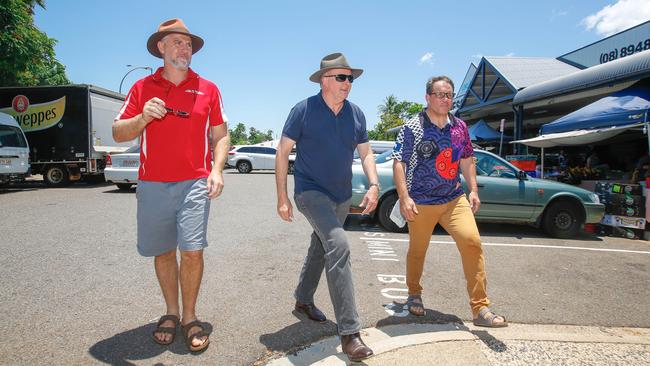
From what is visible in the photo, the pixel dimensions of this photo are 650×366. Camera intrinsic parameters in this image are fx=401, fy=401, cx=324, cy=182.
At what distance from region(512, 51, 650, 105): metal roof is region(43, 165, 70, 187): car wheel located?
16020 mm

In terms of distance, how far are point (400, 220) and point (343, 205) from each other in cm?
70

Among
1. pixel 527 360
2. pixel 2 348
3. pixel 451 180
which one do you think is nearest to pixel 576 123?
pixel 451 180

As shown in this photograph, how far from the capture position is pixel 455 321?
123 inches

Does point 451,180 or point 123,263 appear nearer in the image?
point 451,180

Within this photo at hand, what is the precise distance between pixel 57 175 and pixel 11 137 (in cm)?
192

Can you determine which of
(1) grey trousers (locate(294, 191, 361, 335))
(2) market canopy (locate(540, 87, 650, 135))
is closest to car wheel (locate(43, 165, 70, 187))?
(1) grey trousers (locate(294, 191, 361, 335))

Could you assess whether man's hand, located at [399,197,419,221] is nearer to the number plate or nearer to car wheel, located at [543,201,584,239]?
car wheel, located at [543,201,584,239]

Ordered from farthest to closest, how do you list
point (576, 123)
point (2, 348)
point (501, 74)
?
point (501, 74), point (576, 123), point (2, 348)

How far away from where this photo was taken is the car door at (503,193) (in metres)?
6.77

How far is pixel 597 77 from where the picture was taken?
1077 centimetres

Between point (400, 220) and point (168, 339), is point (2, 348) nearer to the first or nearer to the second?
point (168, 339)

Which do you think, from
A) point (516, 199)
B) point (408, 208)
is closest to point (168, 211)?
point (408, 208)

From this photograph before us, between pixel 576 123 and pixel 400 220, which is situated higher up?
pixel 576 123

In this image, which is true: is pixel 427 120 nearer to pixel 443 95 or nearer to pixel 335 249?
pixel 443 95
